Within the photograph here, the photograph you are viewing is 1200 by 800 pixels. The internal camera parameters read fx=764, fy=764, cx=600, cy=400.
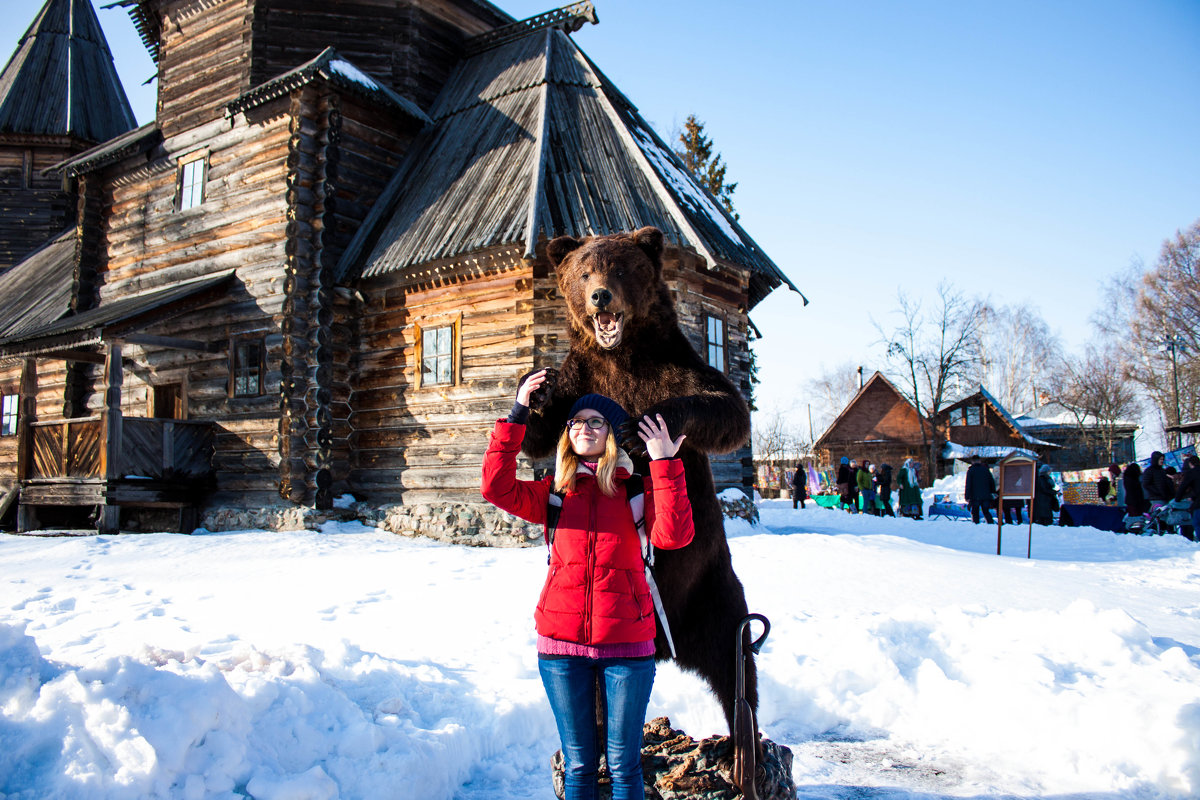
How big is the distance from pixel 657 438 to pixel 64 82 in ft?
87.9

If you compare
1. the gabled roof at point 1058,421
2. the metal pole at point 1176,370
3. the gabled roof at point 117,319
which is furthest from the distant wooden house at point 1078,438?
the gabled roof at point 117,319

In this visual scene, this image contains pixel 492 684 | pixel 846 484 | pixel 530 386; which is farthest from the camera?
pixel 846 484

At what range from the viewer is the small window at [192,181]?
42.7ft

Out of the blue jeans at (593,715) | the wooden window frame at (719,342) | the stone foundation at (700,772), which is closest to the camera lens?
the blue jeans at (593,715)

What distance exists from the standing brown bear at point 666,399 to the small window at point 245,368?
394 inches

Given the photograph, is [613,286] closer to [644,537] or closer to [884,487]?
[644,537]

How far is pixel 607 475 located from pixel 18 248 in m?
25.5

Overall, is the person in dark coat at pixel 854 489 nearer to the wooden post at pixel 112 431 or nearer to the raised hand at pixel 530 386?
the wooden post at pixel 112 431

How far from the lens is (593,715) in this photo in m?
2.51

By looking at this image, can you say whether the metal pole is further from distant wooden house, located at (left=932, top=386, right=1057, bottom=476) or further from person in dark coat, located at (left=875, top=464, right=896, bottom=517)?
person in dark coat, located at (left=875, top=464, right=896, bottom=517)

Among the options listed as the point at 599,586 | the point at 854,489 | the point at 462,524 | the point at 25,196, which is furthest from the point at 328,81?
the point at 25,196

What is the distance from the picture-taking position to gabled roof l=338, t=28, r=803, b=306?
10.0 meters

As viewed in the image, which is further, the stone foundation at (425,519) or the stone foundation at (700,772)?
the stone foundation at (425,519)

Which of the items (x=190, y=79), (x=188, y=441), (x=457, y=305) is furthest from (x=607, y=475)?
(x=190, y=79)
